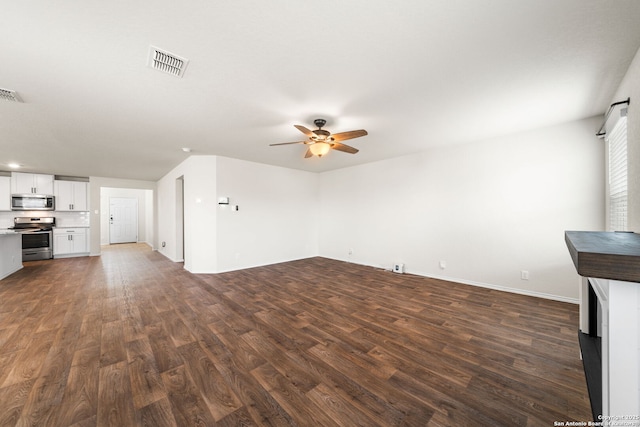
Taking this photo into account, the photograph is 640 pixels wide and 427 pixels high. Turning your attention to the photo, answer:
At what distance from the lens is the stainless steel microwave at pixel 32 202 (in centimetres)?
644

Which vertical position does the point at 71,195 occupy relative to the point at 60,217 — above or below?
above

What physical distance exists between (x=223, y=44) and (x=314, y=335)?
2.72m

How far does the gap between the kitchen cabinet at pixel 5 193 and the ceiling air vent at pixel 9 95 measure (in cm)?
659

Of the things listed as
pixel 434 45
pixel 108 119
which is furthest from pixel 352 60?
pixel 108 119

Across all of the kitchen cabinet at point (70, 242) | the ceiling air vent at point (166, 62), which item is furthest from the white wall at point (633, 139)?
the kitchen cabinet at point (70, 242)

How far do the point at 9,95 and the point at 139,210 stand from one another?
992 centimetres

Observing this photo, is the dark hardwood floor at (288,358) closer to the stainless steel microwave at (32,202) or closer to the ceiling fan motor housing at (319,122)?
the ceiling fan motor housing at (319,122)

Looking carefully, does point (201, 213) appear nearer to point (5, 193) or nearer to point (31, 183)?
point (31, 183)

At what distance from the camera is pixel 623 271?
2.13 feet

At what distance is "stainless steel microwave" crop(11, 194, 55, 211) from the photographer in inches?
254

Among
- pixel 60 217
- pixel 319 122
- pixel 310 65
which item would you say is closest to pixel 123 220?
pixel 60 217

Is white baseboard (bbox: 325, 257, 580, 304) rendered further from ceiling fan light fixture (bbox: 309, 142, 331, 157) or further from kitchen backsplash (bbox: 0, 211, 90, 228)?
kitchen backsplash (bbox: 0, 211, 90, 228)

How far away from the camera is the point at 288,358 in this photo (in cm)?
205

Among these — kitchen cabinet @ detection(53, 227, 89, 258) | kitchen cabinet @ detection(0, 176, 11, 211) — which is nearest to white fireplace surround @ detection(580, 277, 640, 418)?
kitchen cabinet @ detection(53, 227, 89, 258)
